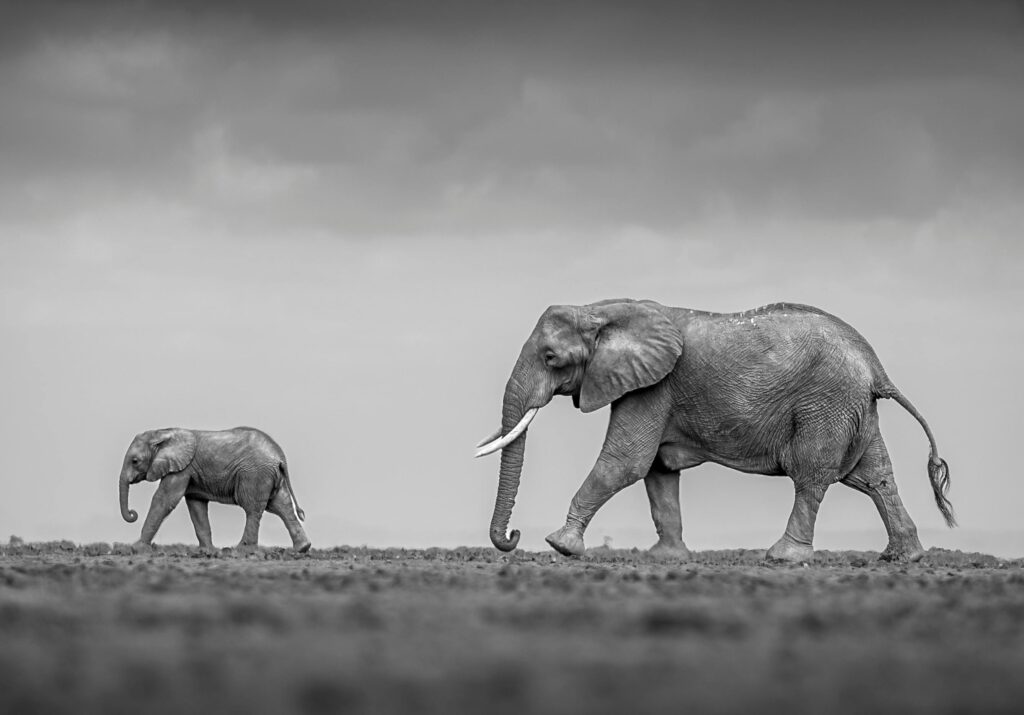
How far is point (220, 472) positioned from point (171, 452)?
1.15 metres

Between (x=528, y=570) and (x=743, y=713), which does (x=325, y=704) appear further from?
(x=528, y=570)

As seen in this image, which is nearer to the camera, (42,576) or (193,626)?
(193,626)

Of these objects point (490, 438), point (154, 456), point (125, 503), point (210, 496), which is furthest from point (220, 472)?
point (490, 438)

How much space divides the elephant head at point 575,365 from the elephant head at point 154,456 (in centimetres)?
1186

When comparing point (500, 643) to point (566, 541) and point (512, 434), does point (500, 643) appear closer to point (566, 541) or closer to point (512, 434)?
point (566, 541)

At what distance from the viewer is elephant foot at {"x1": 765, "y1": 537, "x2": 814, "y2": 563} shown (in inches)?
1104

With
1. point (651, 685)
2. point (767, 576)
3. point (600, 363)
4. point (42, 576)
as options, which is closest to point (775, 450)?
point (600, 363)

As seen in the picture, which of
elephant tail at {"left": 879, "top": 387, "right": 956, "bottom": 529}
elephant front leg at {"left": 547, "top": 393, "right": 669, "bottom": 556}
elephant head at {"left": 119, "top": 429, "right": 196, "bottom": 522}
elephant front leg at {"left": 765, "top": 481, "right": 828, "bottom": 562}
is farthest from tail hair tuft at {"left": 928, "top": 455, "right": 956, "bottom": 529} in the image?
elephant head at {"left": 119, "top": 429, "right": 196, "bottom": 522}

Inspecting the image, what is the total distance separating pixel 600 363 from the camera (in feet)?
91.9

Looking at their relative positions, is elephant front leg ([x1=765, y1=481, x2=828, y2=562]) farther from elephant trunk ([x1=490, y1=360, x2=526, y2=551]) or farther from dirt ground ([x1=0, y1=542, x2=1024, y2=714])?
dirt ground ([x1=0, y1=542, x2=1024, y2=714])

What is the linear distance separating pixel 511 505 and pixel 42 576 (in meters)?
10.2

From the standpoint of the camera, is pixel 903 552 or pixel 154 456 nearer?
pixel 903 552

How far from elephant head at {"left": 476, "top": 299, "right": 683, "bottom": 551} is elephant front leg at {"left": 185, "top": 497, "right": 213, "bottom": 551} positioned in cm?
1296

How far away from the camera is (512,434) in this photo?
92.2 ft
